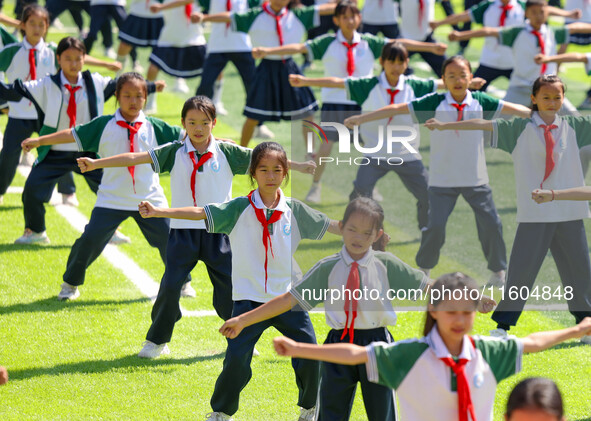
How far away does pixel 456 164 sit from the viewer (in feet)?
26.3

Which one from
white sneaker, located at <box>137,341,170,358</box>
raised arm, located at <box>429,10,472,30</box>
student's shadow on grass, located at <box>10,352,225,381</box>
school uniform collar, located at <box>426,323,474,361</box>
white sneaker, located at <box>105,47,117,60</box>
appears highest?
school uniform collar, located at <box>426,323,474,361</box>

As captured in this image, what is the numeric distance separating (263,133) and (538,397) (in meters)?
9.16

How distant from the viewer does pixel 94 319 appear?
7488 millimetres

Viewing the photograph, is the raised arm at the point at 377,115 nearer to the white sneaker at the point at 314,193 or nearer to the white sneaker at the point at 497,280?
the white sneaker at the point at 497,280

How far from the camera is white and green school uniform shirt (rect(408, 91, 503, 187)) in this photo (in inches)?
310

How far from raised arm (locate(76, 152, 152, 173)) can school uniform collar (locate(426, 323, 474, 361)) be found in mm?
2899

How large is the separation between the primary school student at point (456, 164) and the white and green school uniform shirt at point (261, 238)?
207 centimetres

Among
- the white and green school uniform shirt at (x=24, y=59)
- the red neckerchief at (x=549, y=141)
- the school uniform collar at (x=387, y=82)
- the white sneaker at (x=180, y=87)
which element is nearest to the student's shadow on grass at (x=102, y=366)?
the red neckerchief at (x=549, y=141)

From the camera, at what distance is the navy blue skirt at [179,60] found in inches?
499

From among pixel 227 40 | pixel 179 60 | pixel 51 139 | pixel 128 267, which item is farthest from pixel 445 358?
pixel 179 60

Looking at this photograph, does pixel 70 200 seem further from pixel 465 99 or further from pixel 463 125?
pixel 463 125

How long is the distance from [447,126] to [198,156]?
166 centimetres

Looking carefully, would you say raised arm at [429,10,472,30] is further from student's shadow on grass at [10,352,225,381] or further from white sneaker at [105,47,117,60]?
student's shadow on grass at [10,352,225,381]

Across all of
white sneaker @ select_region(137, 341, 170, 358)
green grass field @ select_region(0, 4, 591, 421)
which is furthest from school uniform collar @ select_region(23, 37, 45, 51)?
white sneaker @ select_region(137, 341, 170, 358)
